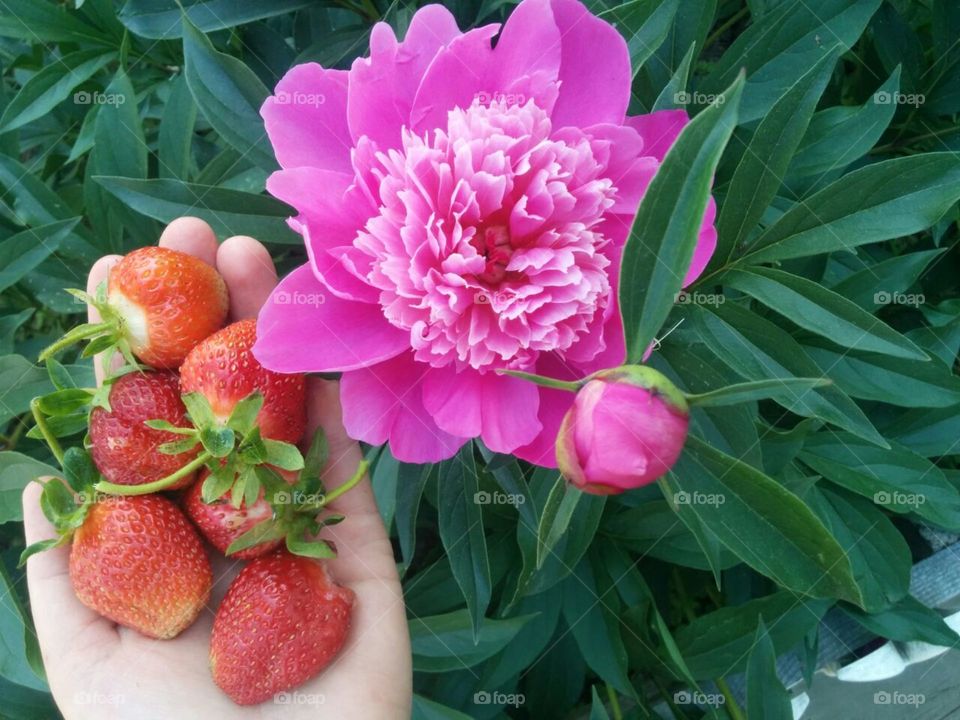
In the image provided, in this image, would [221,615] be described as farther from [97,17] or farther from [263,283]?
[97,17]

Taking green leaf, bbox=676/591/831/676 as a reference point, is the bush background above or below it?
above

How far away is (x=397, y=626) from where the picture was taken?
0.88 meters

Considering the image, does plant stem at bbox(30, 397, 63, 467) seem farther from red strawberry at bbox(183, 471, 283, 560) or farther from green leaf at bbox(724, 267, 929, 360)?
green leaf at bbox(724, 267, 929, 360)

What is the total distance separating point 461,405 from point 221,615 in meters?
0.38

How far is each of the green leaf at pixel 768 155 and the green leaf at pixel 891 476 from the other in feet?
1.25

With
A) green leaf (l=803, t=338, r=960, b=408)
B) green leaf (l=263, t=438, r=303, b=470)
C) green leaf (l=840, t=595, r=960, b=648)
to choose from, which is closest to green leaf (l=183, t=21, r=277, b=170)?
green leaf (l=263, t=438, r=303, b=470)

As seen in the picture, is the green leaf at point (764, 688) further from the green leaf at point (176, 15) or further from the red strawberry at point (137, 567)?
the green leaf at point (176, 15)

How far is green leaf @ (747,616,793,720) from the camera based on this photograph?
860 mm

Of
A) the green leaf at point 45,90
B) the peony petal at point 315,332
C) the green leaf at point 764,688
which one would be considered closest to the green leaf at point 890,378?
the green leaf at point 764,688

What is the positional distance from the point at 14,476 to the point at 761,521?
0.78 meters

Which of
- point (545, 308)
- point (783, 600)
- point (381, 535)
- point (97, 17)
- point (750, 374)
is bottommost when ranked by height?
point (783, 600)

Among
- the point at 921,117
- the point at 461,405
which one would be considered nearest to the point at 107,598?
the point at 461,405

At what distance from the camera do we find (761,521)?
1.86ft

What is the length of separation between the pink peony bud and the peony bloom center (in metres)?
0.14
